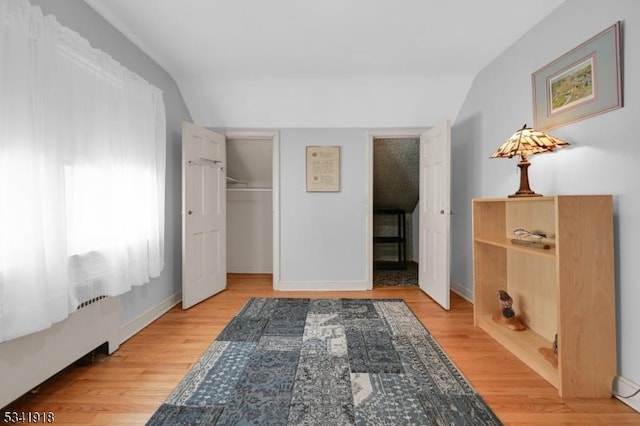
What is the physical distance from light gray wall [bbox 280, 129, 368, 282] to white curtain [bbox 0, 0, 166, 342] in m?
1.42

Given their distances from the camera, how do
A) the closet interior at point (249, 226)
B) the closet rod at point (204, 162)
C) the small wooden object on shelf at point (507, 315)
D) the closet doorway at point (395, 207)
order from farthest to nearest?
the closet interior at point (249, 226) → the closet doorway at point (395, 207) → the closet rod at point (204, 162) → the small wooden object on shelf at point (507, 315)

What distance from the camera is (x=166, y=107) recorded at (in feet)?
9.40

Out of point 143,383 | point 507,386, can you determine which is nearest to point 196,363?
point 143,383

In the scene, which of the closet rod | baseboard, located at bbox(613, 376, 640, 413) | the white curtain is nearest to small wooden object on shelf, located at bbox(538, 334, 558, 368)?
baseboard, located at bbox(613, 376, 640, 413)

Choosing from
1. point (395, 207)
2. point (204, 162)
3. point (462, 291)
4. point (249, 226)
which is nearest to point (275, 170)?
point (204, 162)

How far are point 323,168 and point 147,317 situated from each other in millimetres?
2263

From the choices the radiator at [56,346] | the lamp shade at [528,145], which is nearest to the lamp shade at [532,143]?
the lamp shade at [528,145]

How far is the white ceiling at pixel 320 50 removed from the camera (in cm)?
199

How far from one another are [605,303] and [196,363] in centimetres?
235

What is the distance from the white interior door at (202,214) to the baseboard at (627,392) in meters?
3.12

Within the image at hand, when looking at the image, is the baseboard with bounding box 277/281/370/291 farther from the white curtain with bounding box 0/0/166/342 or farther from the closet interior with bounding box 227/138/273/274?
the white curtain with bounding box 0/0/166/342

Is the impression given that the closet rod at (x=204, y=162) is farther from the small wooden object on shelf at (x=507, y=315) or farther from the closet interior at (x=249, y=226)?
the small wooden object on shelf at (x=507, y=315)

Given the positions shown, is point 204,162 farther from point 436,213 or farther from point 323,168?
point 436,213

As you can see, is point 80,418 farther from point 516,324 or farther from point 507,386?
point 516,324
